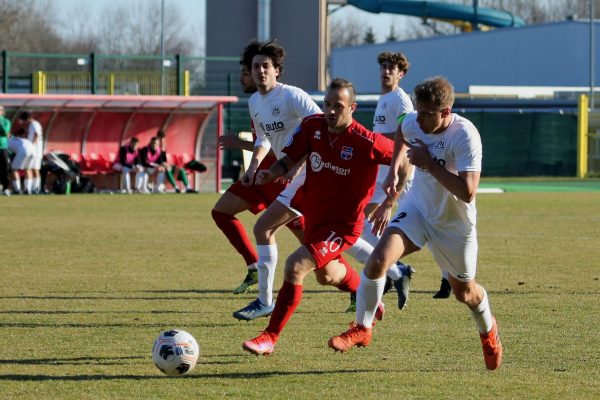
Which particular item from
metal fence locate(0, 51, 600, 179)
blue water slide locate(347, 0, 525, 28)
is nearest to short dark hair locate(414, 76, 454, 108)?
metal fence locate(0, 51, 600, 179)

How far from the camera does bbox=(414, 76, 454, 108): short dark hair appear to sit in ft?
20.9

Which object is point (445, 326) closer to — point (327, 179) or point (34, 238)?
point (327, 179)

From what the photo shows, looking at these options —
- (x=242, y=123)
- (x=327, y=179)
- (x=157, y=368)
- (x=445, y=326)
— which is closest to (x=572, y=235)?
(x=445, y=326)

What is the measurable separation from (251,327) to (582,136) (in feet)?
91.2

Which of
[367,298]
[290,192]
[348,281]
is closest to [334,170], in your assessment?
[367,298]

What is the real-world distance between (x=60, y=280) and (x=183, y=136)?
683 inches

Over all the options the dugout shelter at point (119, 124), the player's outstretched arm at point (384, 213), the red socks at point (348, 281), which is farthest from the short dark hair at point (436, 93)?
the dugout shelter at point (119, 124)

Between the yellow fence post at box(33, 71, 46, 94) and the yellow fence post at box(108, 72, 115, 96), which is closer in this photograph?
the yellow fence post at box(33, 71, 46, 94)

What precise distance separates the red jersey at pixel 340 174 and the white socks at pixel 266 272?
129cm

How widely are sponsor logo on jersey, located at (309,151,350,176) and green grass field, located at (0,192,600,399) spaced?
1.10 metres

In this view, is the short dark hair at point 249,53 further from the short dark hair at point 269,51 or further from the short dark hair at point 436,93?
the short dark hair at point 436,93

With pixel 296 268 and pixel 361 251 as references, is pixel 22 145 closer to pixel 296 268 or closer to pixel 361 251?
pixel 361 251

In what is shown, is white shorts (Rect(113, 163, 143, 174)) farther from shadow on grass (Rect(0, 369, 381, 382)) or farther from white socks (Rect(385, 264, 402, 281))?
shadow on grass (Rect(0, 369, 381, 382))

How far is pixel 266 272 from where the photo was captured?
8.59 meters
